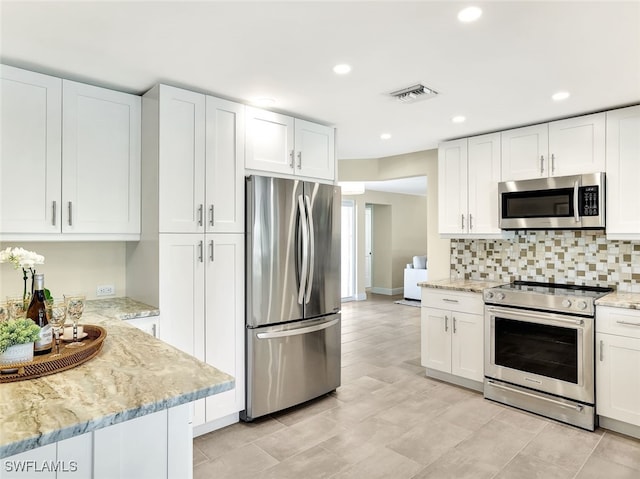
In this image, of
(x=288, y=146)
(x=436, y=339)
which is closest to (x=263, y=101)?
(x=288, y=146)

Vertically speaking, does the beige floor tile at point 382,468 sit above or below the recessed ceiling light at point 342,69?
below

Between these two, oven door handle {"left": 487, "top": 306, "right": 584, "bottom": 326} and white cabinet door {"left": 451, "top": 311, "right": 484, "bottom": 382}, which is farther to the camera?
white cabinet door {"left": 451, "top": 311, "right": 484, "bottom": 382}

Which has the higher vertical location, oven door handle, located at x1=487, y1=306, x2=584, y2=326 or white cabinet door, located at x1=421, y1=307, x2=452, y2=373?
oven door handle, located at x1=487, y1=306, x2=584, y2=326

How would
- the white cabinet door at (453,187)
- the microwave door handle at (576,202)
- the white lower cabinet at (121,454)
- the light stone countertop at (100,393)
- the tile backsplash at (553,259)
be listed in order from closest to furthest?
1. the light stone countertop at (100,393)
2. the white lower cabinet at (121,454)
3. the microwave door handle at (576,202)
4. the tile backsplash at (553,259)
5. the white cabinet door at (453,187)

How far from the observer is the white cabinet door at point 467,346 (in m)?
3.54

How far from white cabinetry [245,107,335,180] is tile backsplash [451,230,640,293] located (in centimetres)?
184

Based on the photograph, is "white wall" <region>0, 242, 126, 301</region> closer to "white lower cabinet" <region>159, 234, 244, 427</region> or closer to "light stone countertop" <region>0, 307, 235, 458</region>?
"white lower cabinet" <region>159, 234, 244, 427</region>

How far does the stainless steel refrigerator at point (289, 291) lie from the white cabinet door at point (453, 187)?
1308mm

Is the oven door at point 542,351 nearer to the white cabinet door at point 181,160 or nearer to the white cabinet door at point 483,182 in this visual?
the white cabinet door at point 483,182

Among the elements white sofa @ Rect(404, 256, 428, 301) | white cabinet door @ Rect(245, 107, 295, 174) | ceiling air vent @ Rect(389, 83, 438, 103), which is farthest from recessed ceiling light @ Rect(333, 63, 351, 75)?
white sofa @ Rect(404, 256, 428, 301)

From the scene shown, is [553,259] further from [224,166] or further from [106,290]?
[106,290]

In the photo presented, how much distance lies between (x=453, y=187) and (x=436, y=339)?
5.02 ft

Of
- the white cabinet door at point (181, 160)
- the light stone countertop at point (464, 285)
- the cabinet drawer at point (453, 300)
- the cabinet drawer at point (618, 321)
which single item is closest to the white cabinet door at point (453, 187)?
the light stone countertop at point (464, 285)

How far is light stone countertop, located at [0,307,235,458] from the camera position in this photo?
105cm
